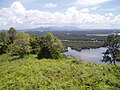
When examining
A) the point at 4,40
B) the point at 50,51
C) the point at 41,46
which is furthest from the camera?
the point at 4,40

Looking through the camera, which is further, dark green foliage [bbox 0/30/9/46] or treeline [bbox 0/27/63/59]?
dark green foliage [bbox 0/30/9/46]

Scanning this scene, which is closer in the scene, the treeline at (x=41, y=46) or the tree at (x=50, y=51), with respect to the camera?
the tree at (x=50, y=51)

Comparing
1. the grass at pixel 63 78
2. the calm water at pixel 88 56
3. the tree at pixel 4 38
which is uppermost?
the tree at pixel 4 38

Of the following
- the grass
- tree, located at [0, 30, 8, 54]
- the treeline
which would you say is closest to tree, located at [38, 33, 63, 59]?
the treeline

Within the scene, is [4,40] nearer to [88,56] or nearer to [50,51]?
[50,51]

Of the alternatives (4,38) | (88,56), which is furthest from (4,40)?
(88,56)

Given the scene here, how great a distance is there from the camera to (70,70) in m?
30.6

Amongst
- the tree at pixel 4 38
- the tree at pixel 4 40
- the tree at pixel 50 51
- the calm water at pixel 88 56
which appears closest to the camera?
the tree at pixel 50 51

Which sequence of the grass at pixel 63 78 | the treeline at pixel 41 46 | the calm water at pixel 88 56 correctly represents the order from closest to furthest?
1. the grass at pixel 63 78
2. the treeline at pixel 41 46
3. the calm water at pixel 88 56

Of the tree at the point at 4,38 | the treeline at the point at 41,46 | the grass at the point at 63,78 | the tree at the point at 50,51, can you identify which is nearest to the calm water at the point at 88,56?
the treeline at the point at 41,46

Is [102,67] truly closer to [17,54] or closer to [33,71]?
[33,71]

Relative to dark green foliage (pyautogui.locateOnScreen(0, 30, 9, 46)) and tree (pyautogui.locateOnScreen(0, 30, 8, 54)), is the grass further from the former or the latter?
dark green foliage (pyautogui.locateOnScreen(0, 30, 9, 46))

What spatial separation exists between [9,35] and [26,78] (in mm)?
55859

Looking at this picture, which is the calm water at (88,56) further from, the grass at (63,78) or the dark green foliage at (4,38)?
the grass at (63,78)
